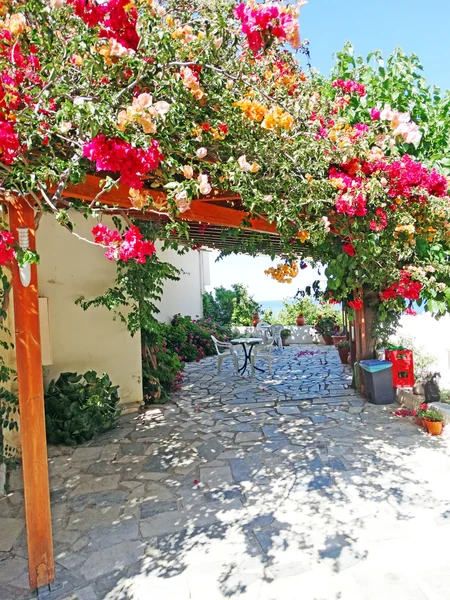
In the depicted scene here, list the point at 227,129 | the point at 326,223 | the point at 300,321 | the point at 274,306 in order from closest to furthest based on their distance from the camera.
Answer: the point at 227,129
the point at 326,223
the point at 300,321
the point at 274,306

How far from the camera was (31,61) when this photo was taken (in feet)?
7.59

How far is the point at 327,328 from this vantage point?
12805mm

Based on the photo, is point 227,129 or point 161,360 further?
point 161,360

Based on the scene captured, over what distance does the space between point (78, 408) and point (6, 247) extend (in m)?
3.28

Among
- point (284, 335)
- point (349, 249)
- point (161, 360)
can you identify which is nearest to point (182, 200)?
point (349, 249)

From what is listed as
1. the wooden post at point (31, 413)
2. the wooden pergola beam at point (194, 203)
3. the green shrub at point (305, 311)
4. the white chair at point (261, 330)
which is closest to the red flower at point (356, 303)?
the wooden pergola beam at point (194, 203)

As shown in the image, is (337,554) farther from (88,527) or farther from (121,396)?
(121,396)

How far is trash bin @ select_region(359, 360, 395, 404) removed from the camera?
6195 millimetres

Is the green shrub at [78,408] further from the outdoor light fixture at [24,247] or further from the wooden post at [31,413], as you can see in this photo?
the outdoor light fixture at [24,247]

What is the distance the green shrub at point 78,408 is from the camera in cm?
489

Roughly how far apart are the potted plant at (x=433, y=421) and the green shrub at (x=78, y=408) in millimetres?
3930

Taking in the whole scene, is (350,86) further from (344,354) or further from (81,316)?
(344,354)

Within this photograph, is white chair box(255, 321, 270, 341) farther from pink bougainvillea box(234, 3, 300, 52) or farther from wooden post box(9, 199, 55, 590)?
pink bougainvillea box(234, 3, 300, 52)

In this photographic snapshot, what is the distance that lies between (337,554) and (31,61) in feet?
11.8
